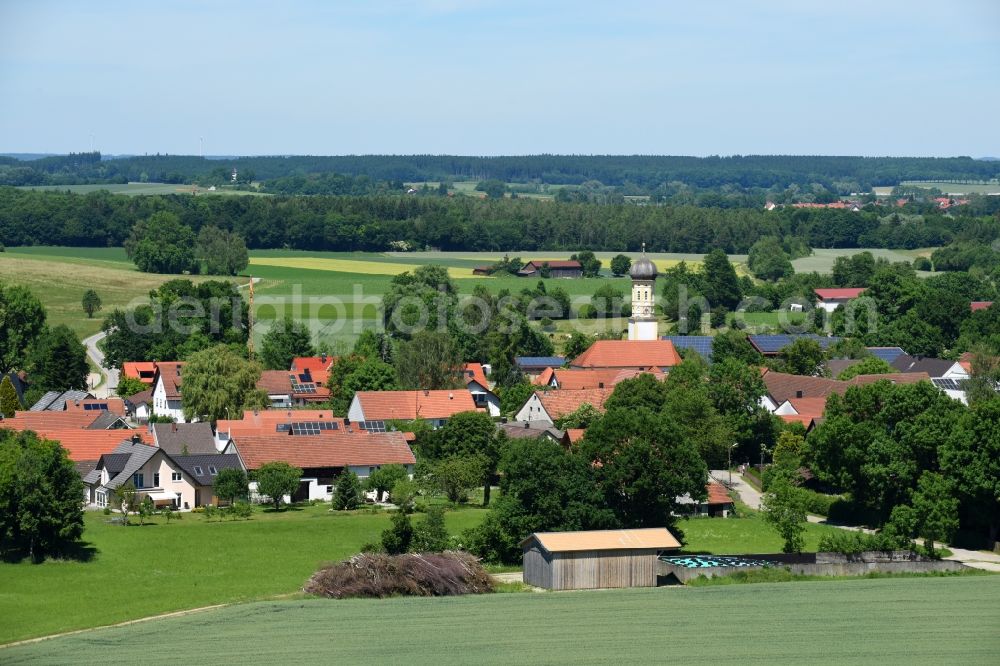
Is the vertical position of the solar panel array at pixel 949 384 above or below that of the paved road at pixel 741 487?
above

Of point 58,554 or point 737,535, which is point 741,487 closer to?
point 737,535

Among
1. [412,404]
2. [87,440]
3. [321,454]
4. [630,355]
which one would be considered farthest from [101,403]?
[630,355]

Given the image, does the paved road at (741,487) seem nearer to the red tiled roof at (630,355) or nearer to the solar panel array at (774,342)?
the red tiled roof at (630,355)

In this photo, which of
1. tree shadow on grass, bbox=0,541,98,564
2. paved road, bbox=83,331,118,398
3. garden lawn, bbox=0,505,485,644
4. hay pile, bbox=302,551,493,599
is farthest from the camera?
paved road, bbox=83,331,118,398

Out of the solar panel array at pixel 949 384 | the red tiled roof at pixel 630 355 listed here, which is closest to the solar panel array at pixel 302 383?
the red tiled roof at pixel 630 355

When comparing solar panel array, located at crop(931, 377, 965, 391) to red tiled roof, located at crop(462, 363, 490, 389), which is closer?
solar panel array, located at crop(931, 377, 965, 391)

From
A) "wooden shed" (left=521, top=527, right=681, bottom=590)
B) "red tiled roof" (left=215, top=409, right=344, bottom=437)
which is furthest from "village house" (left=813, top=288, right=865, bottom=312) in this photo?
"wooden shed" (left=521, top=527, right=681, bottom=590)

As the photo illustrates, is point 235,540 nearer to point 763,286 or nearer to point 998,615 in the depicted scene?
point 998,615

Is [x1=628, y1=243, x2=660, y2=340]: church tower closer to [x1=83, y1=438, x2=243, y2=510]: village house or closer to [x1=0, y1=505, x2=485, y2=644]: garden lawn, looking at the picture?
[x1=0, y1=505, x2=485, y2=644]: garden lawn
